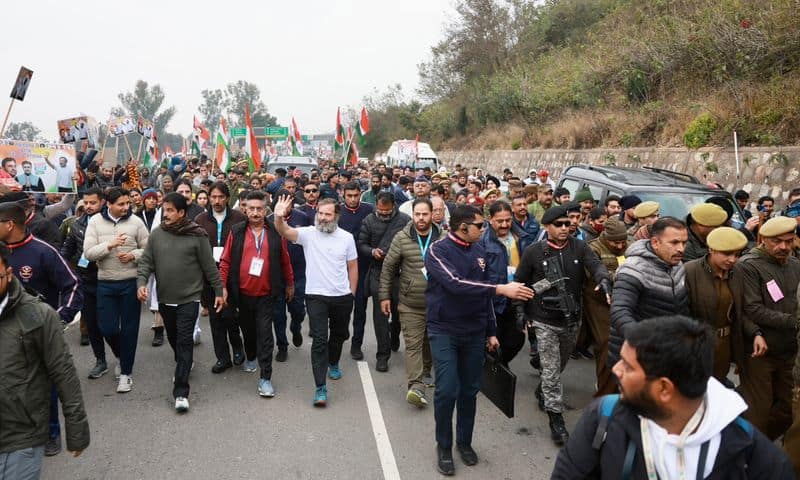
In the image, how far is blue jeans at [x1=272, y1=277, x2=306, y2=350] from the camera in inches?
274

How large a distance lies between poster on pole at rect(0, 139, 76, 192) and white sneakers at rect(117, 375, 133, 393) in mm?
4568

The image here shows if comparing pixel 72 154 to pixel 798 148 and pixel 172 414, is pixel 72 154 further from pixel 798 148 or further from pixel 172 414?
pixel 798 148

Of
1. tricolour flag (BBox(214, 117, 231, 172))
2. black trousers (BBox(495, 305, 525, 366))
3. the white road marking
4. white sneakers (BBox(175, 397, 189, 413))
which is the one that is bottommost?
the white road marking

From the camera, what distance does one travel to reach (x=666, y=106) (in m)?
17.5

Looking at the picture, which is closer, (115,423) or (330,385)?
(115,423)

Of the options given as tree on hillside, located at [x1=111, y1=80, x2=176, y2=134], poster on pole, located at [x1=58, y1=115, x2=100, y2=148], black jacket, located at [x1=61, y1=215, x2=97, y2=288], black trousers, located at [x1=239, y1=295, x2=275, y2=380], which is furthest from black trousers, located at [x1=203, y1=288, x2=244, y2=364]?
tree on hillside, located at [x1=111, y1=80, x2=176, y2=134]

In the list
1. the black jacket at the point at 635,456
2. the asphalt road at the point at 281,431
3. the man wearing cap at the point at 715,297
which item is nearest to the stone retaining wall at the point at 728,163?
the asphalt road at the point at 281,431

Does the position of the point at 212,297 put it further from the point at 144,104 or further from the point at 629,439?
the point at 144,104

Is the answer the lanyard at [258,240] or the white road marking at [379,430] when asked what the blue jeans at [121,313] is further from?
the white road marking at [379,430]

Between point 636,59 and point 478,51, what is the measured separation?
2247cm

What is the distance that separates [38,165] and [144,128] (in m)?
11.7

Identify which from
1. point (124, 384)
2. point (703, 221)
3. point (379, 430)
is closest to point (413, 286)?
point (379, 430)

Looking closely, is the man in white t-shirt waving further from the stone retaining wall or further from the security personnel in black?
the stone retaining wall

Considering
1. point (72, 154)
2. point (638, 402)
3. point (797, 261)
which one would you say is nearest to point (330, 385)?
point (797, 261)
